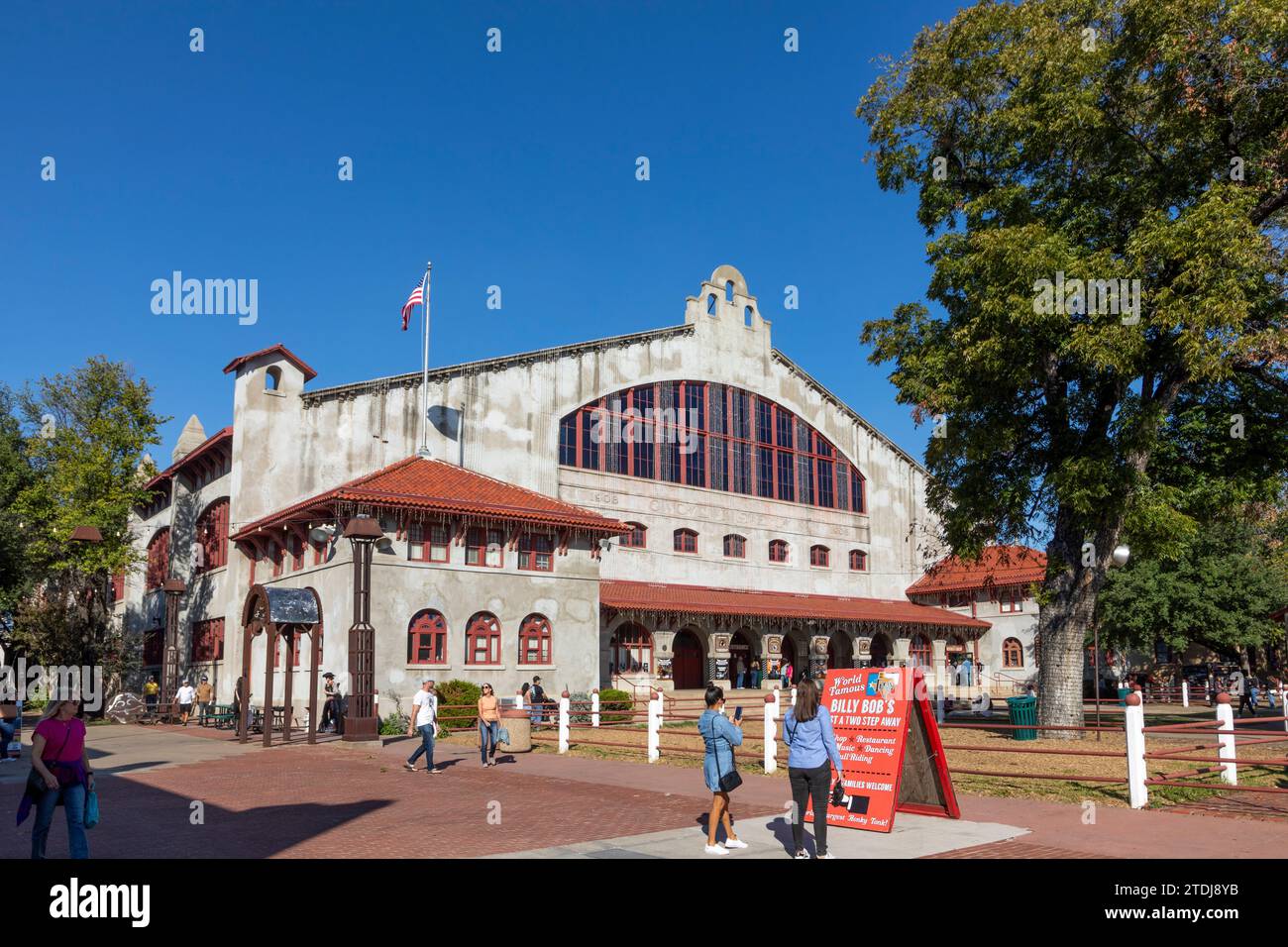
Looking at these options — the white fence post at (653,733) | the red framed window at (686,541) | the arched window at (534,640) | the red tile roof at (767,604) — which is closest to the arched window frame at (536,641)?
the arched window at (534,640)

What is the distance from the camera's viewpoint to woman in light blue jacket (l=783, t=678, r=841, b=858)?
31.5 ft

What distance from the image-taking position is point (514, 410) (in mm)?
37688

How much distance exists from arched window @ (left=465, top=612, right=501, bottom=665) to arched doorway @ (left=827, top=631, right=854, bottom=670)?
21153 millimetres

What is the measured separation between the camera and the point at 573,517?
32031 mm

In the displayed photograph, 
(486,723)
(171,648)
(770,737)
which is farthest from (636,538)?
(770,737)

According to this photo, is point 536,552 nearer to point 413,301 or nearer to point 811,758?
point 413,301

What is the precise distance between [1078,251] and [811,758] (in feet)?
51.2

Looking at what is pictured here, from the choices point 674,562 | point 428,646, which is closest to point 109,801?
point 428,646

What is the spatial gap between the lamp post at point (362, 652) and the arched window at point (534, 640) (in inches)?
260

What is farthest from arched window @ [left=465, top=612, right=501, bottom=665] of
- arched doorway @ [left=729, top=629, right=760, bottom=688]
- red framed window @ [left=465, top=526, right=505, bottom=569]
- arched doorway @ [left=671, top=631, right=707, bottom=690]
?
arched doorway @ [left=729, top=629, right=760, bottom=688]

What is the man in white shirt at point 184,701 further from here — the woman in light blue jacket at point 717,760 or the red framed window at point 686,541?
the woman in light blue jacket at point 717,760
